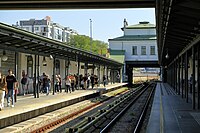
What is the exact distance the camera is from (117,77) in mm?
69062

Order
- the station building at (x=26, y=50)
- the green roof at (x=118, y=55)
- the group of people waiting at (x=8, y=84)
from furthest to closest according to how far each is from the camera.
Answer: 1. the green roof at (x=118, y=55)
2. the station building at (x=26, y=50)
3. the group of people waiting at (x=8, y=84)

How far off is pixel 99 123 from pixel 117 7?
224 inches

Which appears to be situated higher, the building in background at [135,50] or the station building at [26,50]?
the building in background at [135,50]

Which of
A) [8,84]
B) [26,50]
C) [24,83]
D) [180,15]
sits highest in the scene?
[180,15]

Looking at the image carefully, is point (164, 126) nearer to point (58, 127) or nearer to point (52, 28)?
point (58, 127)

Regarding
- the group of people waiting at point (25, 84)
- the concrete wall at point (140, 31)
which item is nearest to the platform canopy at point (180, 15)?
the group of people waiting at point (25, 84)

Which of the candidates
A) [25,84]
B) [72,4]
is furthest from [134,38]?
[72,4]

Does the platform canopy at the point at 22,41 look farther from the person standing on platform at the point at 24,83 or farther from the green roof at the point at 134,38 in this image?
the green roof at the point at 134,38

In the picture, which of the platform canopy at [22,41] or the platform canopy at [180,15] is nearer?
the platform canopy at [180,15]

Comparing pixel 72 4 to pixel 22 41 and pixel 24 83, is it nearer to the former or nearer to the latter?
pixel 22 41

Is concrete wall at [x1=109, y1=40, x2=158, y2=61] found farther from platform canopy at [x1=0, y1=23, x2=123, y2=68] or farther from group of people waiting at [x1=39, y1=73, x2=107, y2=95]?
platform canopy at [x1=0, y1=23, x2=123, y2=68]

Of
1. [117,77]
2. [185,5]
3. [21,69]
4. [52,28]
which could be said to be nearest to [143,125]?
[185,5]

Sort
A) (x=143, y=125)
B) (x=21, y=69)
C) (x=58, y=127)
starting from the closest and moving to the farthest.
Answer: (x=58, y=127), (x=143, y=125), (x=21, y=69)

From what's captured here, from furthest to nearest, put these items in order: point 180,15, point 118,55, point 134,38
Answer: point 134,38, point 118,55, point 180,15
